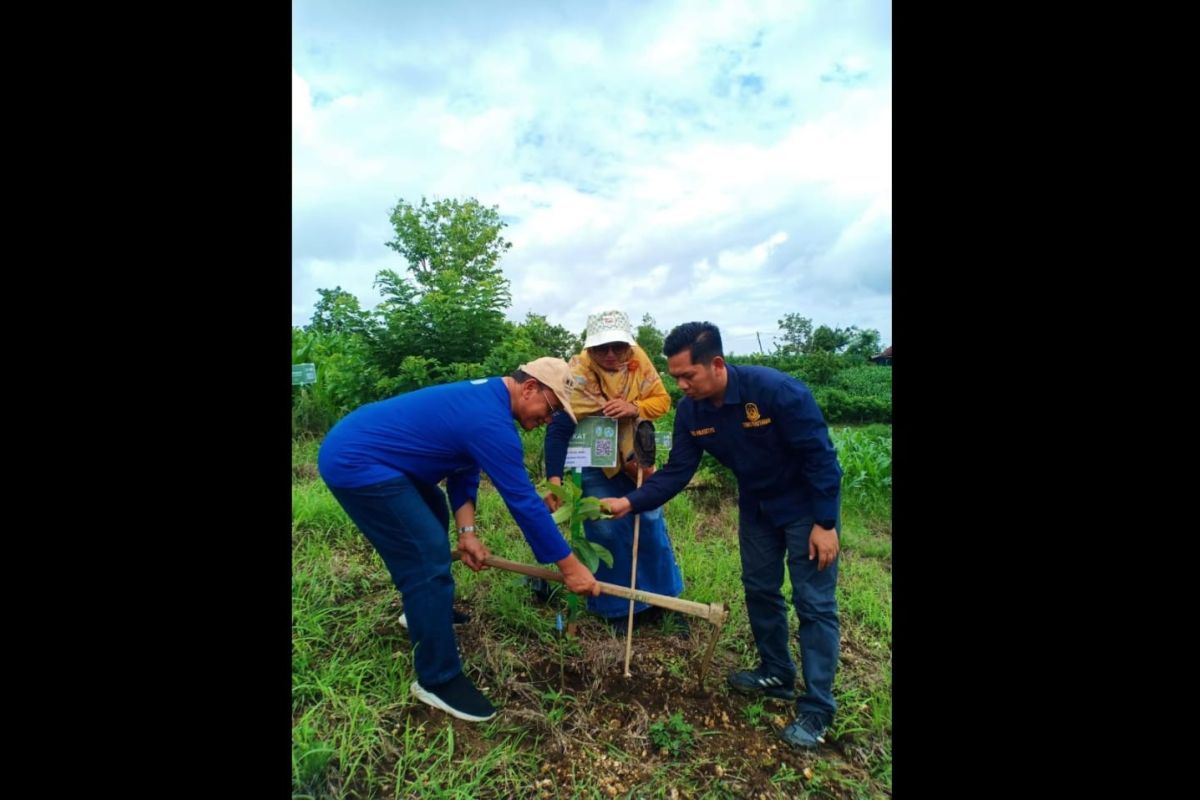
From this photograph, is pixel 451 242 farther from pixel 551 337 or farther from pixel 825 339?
pixel 825 339

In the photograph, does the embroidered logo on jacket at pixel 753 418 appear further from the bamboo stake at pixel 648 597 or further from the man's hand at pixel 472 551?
the man's hand at pixel 472 551

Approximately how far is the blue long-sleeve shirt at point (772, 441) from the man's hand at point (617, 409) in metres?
0.42

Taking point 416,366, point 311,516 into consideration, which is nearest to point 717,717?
point 311,516

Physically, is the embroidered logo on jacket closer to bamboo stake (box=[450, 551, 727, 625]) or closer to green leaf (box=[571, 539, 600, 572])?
bamboo stake (box=[450, 551, 727, 625])

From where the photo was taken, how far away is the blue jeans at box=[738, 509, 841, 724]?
Answer: 2.35m

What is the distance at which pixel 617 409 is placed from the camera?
2.98 m

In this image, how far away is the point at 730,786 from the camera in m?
2.06

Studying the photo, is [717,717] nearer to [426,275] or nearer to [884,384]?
[426,275]

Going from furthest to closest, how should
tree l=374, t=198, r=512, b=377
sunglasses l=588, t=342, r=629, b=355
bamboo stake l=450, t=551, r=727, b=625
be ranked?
tree l=374, t=198, r=512, b=377
sunglasses l=588, t=342, r=629, b=355
bamboo stake l=450, t=551, r=727, b=625

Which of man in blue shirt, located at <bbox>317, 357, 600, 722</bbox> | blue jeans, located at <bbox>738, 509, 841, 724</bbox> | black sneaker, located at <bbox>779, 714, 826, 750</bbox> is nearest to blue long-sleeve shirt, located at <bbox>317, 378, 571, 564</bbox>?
man in blue shirt, located at <bbox>317, 357, 600, 722</bbox>

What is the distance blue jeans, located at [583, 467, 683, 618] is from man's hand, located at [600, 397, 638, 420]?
362 mm

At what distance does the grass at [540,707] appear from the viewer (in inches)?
80.0

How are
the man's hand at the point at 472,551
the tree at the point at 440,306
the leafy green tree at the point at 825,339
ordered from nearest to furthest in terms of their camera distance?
the man's hand at the point at 472,551 → the tree at the point at 440,306 → the leafy green tree at the point at 825,339

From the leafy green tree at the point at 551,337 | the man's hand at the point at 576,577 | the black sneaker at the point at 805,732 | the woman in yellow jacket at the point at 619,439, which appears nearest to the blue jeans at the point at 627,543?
the woman in yellow jacket at the point at 619,439
